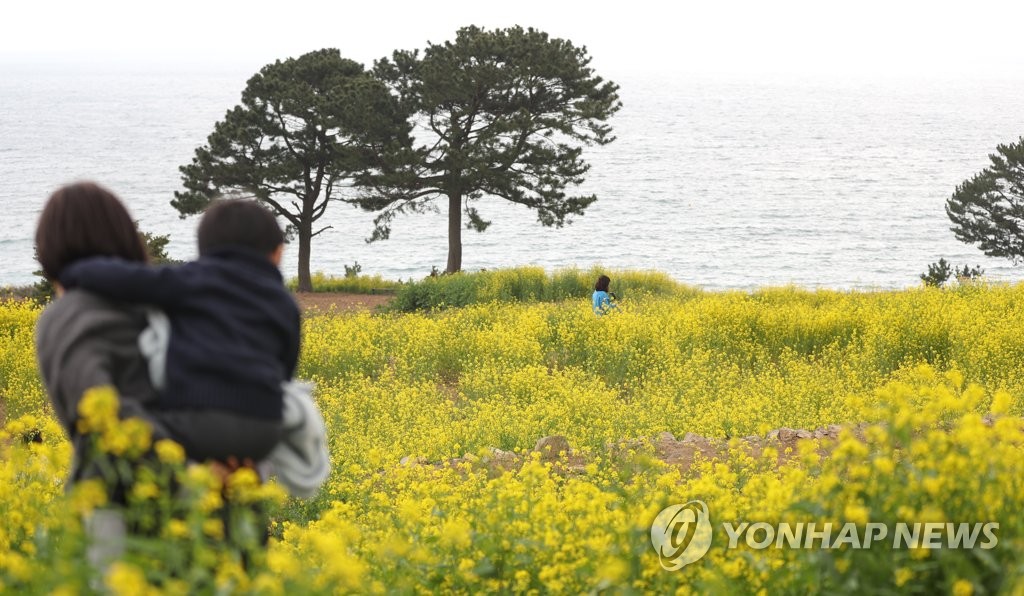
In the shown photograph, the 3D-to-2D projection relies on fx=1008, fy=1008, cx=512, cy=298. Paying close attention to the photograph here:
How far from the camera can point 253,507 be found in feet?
9.62

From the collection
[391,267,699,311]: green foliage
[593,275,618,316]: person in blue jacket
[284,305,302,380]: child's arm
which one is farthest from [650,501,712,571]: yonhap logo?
[391,267,699,311]: green foliage

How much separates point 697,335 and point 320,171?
58.2 ft


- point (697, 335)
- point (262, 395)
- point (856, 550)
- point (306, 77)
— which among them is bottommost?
point (697, 335)

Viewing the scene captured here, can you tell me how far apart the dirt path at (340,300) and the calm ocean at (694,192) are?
12.0 ft

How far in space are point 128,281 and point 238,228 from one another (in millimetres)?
379

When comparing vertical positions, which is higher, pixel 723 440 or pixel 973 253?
pixel 723 440

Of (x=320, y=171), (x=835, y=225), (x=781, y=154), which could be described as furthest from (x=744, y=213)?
(x=320, y=171)

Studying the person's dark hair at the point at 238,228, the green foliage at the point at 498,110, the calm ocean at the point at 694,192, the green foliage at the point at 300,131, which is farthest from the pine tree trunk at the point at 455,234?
the person's dark hair at the point at 238,228

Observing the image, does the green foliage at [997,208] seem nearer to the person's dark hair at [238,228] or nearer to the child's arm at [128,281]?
the person's dark hair at [238,228]

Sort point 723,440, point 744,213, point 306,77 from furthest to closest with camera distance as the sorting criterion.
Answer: point 744,213
point 306,77
point 723,440

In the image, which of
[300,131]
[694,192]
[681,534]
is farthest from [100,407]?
[694,192]

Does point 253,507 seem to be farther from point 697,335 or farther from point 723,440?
point 697,335

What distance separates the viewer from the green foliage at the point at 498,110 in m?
25.9

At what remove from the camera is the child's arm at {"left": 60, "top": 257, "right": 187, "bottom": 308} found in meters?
2.72
